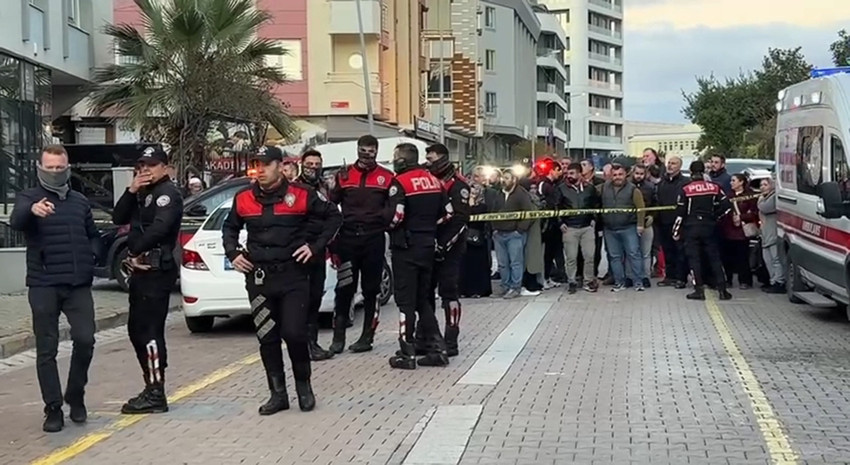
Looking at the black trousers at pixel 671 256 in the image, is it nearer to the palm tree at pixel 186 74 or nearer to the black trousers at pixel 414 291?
the black trousers at pixel 414 291

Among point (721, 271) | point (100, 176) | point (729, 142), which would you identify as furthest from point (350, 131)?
point (721, 271)

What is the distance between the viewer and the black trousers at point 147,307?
840cm

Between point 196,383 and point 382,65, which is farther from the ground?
point 382,65

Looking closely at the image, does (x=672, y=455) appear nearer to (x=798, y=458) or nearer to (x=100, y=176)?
(x=798, y=458)

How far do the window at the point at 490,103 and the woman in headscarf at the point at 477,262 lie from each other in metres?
55.9

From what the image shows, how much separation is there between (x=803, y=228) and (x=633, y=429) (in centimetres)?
729

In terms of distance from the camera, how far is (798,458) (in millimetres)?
7066

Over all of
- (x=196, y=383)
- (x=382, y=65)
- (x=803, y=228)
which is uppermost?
(x=382, y=65)

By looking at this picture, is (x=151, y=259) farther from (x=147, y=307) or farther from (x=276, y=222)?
(x=276, y=222)

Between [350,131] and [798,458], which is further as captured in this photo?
[350,131]

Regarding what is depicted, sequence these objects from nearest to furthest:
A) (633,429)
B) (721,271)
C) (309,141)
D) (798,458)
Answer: (798,458), (633,429), (721,271), (309,141)

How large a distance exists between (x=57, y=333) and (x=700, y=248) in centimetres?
1019

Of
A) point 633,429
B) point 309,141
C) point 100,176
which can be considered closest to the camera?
point 633,429

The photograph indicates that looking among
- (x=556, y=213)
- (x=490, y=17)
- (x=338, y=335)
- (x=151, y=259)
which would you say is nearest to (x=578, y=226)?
(x=556, y=213)
